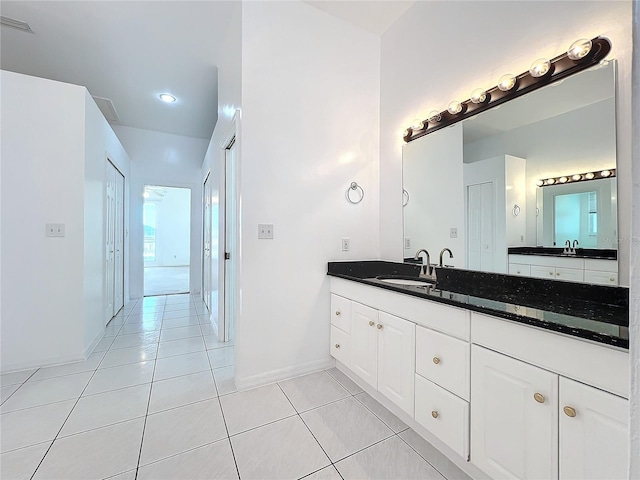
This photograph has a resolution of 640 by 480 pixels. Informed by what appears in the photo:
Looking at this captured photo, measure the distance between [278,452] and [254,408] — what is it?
16.7 inches

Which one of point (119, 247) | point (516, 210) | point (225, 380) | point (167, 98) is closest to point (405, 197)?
point (516, 210)

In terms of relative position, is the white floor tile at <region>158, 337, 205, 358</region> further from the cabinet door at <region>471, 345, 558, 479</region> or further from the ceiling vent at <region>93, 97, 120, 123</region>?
the ceiling vent at <region>93, 97, 120, 123</region>

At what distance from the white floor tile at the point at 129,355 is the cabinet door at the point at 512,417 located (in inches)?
101

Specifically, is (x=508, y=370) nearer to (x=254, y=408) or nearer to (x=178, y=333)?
(x=254, y=408)

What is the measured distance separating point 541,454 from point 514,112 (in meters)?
1.65

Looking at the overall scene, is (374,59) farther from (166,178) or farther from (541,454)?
(166,178)

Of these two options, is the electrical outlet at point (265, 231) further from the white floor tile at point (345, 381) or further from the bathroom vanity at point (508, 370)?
the white floor tile at point (345, 381)

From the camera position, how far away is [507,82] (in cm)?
163

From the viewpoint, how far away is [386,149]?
2.56 m

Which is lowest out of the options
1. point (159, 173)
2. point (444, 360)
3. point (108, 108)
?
point (444, 360)

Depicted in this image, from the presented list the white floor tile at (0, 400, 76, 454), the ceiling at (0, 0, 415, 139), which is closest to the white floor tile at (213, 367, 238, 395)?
the white floor tile at (0, 400, 76, 454)

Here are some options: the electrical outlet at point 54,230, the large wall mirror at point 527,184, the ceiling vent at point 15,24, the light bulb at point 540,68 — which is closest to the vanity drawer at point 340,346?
the large wall mirror at point 527,184

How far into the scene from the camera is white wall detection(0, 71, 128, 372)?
234 centimetres

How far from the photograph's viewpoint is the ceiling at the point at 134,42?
2344 mm
